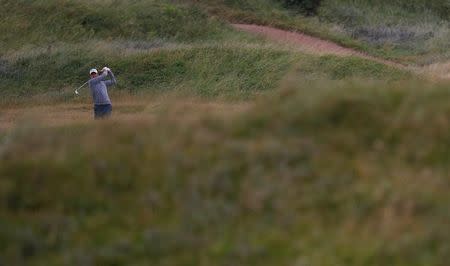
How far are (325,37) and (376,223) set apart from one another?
957 inches

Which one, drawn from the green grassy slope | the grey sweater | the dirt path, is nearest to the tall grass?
the dirt path

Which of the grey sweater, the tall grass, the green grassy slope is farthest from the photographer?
the green grassy slope

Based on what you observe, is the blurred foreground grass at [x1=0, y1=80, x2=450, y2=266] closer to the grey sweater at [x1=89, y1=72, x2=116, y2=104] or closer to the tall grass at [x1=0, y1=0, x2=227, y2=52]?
the grey sweater at [x1=89, y1=72, x2=116, y2=104]

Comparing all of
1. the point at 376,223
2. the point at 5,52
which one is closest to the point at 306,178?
the point at 376,223

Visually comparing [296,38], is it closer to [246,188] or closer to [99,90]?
[99,90]

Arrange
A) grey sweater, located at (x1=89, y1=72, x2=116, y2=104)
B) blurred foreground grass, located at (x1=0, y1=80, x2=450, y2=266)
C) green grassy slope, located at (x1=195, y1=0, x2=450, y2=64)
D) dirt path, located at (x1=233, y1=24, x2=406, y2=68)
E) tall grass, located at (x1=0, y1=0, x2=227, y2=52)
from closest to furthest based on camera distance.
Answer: blurred foreground grass, located at (x1=0, y1=80, x2=450, y2=266)
grey sweater, located at (x1=89, y1=72, x2=116, y2=104)
tall grass, located at (x1=0, y1=0, x2=227, y2=52)
dirt path, located at (x1=233, y1=24, x2=406, y2=68)
green grassy slope, located at (x1=195, y1=0, x2=450, y2=64)

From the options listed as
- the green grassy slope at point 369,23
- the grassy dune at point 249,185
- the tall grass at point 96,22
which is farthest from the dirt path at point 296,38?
the grassy dune at point 249,185

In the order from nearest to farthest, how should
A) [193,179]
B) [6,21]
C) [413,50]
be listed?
[193,179]
[6,21]
[413,50]

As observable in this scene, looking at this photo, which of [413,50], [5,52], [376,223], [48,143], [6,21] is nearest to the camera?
[376,223]

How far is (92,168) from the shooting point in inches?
241

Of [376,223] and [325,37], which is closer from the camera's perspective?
[376,223]

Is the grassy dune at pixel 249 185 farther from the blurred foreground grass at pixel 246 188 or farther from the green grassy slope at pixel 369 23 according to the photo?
the green grassy slope at pixel 369 23

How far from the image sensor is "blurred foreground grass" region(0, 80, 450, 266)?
5.46 metres

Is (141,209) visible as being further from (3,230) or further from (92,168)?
(3,230)
